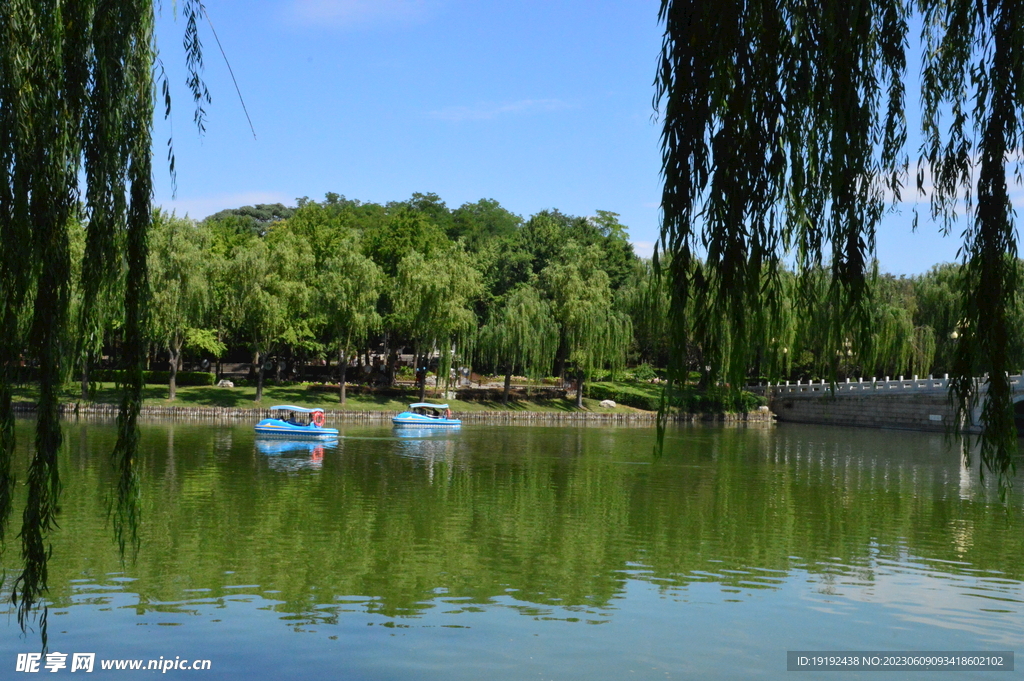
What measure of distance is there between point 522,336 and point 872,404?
20283 mm

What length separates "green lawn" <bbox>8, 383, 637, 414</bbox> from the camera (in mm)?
44625

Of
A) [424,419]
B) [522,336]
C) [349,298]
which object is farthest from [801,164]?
[522,336]

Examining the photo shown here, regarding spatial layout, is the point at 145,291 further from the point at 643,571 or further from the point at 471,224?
the point at 471,224

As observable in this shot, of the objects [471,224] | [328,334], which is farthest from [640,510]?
[471,224]

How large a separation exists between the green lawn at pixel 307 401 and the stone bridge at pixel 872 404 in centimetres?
1163

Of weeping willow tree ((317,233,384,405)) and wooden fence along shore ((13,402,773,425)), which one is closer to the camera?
wooden fence along shore ((13,402,773,425))

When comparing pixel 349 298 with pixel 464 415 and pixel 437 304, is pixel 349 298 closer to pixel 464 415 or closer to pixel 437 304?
pixel 437 304

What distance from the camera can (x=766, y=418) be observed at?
54312 mm

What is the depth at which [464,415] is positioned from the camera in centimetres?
4769

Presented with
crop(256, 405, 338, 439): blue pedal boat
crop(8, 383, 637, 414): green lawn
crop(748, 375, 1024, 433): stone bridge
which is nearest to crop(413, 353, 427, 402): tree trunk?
crop(8, 383, 637, 414): green lawn

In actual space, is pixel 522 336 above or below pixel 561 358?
above

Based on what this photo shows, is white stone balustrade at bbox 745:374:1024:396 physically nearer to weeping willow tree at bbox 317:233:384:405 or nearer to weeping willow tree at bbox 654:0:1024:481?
weeping willow tree at bbox 317:233:384:405

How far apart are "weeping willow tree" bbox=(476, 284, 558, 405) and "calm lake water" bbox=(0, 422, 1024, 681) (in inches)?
1004

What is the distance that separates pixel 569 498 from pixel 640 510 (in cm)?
208
